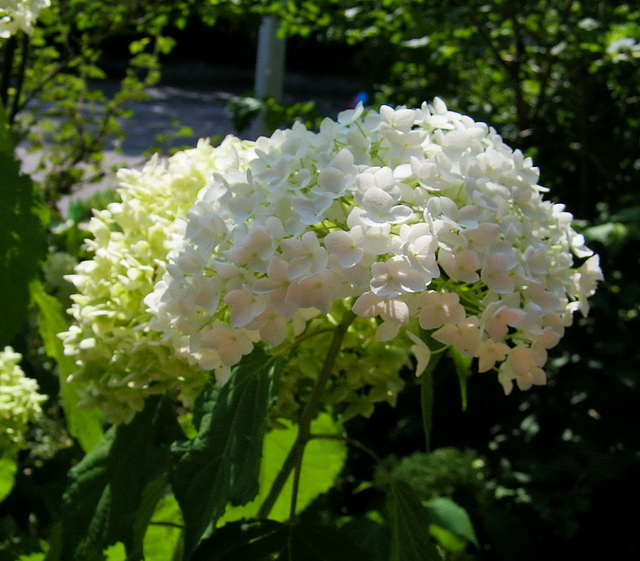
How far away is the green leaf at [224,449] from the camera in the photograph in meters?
0.92

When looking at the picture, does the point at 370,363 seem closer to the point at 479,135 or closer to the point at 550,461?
the point at 479,135

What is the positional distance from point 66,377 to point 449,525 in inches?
46.3

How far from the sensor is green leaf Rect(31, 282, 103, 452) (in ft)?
4.26

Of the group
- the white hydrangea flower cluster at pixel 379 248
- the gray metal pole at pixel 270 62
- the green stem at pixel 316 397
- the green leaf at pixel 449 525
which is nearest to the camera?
the white hydrangea flower cluster at pixel 379 248

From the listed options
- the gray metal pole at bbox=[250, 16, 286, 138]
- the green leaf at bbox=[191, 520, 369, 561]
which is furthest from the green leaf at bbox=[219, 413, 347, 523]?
the gray metal pole at bbox=[250, 16, 286, 138]

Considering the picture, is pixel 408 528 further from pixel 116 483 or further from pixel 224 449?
pixel 116 483

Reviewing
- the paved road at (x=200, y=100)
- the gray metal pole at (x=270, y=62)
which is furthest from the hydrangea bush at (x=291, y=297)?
the paved road at (x=200, y=100)

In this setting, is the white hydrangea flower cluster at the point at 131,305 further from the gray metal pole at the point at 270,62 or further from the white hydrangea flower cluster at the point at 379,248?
the gray metal pole at the point at 270,62

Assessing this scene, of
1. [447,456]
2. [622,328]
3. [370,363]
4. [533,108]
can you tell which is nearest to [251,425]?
[370,363]

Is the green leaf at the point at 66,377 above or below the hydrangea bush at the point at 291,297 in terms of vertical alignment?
below

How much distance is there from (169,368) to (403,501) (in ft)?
1.17

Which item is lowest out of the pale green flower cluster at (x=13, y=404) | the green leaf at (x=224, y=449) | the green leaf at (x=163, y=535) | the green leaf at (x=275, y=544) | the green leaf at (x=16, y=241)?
the green leaf at (x=163, y=535)

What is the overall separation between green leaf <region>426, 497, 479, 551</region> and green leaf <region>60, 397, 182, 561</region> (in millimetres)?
1121

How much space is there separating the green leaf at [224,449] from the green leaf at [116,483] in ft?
0.59
